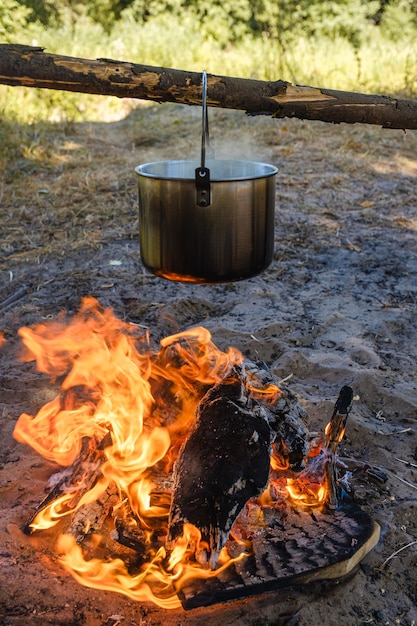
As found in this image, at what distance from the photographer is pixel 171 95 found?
83.6 inches

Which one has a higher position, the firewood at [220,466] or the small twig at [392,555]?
the firewood at [220,466]

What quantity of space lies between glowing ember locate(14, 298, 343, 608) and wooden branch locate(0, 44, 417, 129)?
102 centimetres

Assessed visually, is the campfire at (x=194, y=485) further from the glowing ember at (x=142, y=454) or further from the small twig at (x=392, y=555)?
the small twig at (x=392, y=555)

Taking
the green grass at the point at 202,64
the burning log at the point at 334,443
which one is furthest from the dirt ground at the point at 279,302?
the green grass at the point at 202,64

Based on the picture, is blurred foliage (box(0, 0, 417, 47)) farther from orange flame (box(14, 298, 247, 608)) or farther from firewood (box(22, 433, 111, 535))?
firewood (box(22, 433, 111, 535))

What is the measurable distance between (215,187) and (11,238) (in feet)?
13.3

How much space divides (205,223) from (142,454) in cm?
100

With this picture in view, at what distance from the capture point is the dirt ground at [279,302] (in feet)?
6.59

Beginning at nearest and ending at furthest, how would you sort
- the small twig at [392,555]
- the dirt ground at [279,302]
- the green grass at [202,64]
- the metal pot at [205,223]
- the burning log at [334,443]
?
the metal pot at [205,223], the dirt ground at [279,302], the small twig at [392,555], the burning log at [334,443], the green grass at [202,64]

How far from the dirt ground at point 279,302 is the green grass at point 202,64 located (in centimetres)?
139

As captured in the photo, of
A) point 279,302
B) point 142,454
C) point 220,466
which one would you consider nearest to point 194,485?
point 220,466

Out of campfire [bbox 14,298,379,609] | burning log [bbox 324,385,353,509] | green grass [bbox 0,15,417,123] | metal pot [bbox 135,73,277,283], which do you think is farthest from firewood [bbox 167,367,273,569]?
green grass [bbox 0,15,417,123]

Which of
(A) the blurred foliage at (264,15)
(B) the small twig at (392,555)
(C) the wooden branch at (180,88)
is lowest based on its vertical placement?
(B) the small twig at (392,555)

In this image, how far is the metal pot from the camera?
6.24 ft
